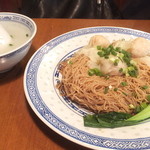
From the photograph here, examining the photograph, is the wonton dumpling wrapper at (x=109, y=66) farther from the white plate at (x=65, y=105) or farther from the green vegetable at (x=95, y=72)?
the white plate at (x=65, y=105)

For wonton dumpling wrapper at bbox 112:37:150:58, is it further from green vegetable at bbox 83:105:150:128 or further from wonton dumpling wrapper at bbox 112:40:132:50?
green vegetable at bbox 83:105:150:128

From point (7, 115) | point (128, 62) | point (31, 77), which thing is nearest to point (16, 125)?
point (7, 115)

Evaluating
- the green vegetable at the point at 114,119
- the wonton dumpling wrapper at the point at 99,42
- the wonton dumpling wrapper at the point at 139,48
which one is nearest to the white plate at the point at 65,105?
the green vegetable at the point at 114,119

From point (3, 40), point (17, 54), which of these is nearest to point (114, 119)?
point (17, 54)

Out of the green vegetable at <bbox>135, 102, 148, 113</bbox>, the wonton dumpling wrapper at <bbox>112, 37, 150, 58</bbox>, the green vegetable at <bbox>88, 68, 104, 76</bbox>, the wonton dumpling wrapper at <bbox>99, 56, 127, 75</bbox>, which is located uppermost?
the wonton dumpling wrapper at <bbox>112, 37, 150, 58</bbox>

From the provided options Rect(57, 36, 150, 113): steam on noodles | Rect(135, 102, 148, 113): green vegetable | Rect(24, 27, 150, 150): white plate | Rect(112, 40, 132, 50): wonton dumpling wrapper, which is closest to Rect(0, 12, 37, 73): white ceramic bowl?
Rect(24, 27, 150, 150): white plate

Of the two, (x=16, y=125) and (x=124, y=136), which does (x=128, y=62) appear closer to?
(x=124, y=136)

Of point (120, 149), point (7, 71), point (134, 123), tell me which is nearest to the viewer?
point (120, 149)
